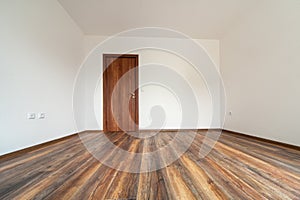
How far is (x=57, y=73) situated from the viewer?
122 inches

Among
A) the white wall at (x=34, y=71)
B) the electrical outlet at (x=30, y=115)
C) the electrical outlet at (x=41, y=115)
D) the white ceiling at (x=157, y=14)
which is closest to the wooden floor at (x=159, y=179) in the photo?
the white wall at (x=34, y=71)

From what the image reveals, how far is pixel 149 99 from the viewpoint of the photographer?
170 inches

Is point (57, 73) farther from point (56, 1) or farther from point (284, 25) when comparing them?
point (284, 25)

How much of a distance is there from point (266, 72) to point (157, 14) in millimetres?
2417

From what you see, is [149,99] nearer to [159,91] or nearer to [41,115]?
[159,91]

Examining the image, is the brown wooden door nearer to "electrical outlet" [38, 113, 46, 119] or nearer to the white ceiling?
the white ceiling

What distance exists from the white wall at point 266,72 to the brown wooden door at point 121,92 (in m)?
2.37

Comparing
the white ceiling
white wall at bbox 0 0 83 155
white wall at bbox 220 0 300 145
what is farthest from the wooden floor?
the white ceiling

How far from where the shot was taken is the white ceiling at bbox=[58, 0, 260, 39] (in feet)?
10.9

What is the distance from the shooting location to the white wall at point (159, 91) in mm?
4258

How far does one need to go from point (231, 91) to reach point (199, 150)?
2430 mm

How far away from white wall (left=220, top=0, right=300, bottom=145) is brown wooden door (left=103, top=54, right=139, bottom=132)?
2371 millimetres

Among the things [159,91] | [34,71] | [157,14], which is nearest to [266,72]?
[159,91]

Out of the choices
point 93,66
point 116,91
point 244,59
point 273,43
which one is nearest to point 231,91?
point 244,59
